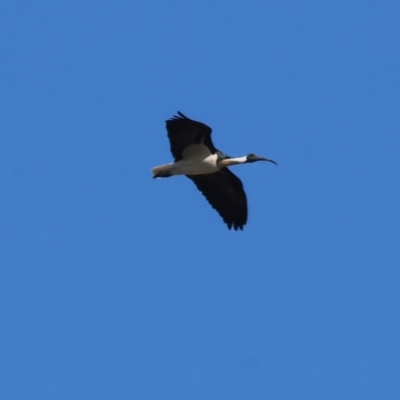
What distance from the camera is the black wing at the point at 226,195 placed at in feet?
109

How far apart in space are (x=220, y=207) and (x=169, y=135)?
269 centimetres

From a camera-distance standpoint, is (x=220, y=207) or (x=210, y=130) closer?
(x=210, y=130)

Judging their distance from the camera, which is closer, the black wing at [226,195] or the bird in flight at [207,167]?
the bird in flight at [207,167]

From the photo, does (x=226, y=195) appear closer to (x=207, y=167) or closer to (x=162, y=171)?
(x=207, y=167)

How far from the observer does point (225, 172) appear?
3288 centimetres

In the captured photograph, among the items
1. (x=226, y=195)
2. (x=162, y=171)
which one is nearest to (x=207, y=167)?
(x=162, y=171)

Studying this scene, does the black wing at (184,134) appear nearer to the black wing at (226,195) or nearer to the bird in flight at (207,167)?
the bird in flight at (207,167)

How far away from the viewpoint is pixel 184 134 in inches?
1235

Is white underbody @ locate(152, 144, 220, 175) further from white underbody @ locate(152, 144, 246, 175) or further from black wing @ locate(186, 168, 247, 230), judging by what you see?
black wing @ locate(186, 168, 247, 230)

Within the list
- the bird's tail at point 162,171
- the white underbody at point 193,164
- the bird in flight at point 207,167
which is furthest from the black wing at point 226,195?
the bird's tail at point 162,171

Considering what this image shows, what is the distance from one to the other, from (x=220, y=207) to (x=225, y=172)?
91 centimetres

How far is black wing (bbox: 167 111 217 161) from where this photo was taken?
101ft

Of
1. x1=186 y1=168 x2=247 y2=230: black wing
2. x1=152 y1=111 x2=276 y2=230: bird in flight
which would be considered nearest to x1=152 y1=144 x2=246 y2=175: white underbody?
x1=152 y1=111 x2=276 y2=230: bird in flight

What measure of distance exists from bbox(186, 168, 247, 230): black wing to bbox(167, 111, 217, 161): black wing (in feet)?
4.01
